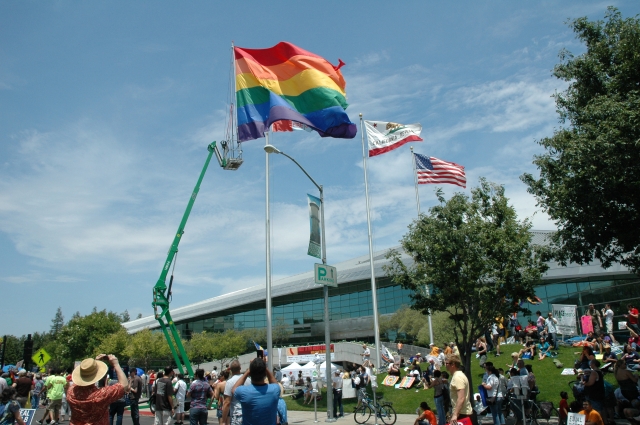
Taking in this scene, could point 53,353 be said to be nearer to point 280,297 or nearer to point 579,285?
point 280,297

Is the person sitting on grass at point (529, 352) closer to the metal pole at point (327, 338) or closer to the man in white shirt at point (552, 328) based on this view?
the man in white shirt at point (552, 328)

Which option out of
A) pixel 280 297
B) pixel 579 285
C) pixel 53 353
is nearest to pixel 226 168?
pixel 579 285

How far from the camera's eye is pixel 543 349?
2127 cm

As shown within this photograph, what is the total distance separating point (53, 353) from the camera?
78.9 meters

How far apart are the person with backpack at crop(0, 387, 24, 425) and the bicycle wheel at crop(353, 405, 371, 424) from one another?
10327 millimetres

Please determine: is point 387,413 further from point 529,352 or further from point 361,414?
point 529,352

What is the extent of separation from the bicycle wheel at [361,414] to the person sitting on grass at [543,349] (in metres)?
8.27

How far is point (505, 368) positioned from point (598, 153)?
40.5ft

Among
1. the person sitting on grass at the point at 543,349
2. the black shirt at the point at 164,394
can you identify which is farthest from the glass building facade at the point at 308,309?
the black shirt at the point at 164,394

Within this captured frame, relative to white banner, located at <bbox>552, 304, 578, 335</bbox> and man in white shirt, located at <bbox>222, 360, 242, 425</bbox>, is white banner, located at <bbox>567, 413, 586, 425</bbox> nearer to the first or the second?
man in white shirt, located at <bbox>222, 360, 242, 425</bbox>

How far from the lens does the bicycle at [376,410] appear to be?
53.6 feet

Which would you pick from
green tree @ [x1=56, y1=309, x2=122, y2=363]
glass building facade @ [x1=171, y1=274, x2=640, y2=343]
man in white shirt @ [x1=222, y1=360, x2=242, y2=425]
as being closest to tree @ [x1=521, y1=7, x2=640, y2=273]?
man in white shirt @ [x1=222, y1=360, x2=242, y2=425]

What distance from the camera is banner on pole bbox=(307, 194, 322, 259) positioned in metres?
15.7

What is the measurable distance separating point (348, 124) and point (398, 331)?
131 ft
